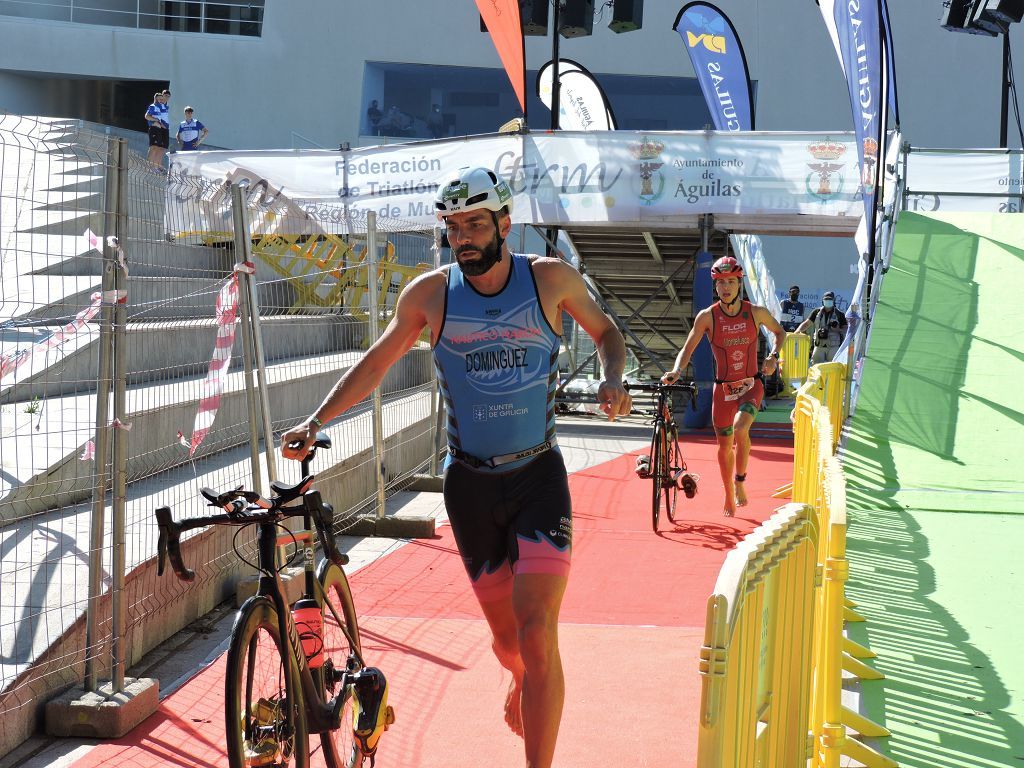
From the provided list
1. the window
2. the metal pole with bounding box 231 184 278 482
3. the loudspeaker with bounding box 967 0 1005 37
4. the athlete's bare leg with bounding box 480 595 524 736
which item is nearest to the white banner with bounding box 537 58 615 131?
the loudspeaker with bounding box 967 0 1005 37

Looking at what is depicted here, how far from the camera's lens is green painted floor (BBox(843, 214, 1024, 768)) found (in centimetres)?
537

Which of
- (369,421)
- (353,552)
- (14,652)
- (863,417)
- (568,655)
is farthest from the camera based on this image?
(863,417)

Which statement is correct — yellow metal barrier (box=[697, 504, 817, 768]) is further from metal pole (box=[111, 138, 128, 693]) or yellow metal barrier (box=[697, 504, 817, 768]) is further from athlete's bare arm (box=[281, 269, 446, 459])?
metal pole (box=[111, 138, 128, 693])

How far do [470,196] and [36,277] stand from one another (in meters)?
7.80

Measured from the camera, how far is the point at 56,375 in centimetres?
826

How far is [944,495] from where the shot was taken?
1039cm

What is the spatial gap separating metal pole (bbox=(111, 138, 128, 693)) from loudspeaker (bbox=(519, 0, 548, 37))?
51.5ft

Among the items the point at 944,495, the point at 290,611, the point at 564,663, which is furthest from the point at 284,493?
the point at 944,495

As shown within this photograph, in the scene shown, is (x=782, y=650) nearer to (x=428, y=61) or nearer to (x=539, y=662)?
(x=539, y=662)

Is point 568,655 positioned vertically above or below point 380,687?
below

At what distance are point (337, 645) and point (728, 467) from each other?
6.45m

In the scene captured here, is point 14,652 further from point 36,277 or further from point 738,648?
point 36,277

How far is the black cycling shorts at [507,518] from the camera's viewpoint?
424cm

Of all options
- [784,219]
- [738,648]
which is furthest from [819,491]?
[784,219]
